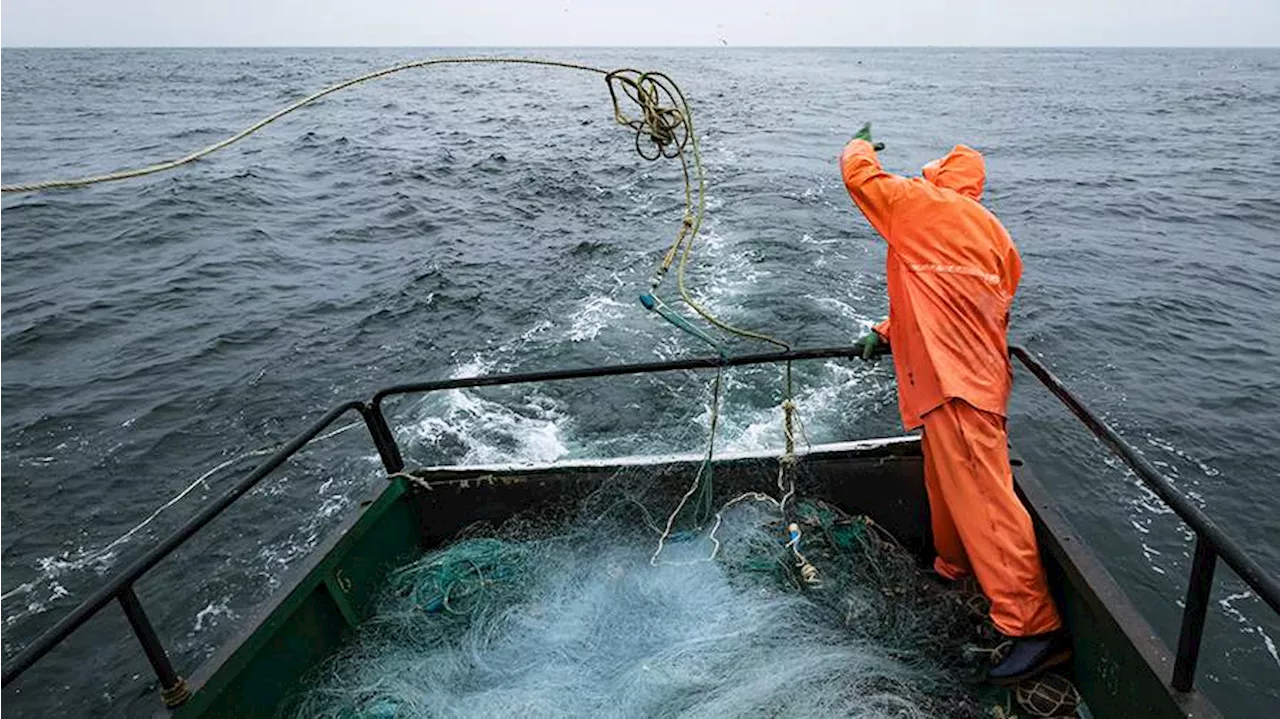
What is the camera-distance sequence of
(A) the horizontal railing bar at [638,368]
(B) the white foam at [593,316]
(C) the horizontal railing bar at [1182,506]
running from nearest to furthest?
(C) the horizontal railing bar at [1182,506]
(A) the horizontal railing bar at [638,368]
(B) the white foam at [593,316]

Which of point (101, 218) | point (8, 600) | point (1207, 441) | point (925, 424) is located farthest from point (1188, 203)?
point (101, 218)

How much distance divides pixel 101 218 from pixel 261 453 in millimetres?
12643

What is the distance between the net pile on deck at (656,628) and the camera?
275 centimetres

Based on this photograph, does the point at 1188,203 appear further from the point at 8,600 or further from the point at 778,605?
the point at 8,600

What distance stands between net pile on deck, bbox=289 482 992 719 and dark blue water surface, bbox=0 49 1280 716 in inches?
135

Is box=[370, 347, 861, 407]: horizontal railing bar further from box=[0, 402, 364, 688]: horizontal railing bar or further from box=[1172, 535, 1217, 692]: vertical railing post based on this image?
box=[1172, 535, 1217, 692]: vertical railing post

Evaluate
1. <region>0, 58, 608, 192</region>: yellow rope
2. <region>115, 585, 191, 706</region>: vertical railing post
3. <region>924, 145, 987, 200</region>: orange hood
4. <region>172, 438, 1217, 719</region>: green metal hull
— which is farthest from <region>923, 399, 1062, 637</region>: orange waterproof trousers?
<region>115, 585, 191, 706</region>: vertical railing post

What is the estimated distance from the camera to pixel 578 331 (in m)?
9.74

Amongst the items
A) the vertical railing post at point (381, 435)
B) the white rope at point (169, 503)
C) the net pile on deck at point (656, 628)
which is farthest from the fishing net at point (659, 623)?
the white rope at point (169, 503)

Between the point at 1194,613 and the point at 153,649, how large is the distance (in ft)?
10.4

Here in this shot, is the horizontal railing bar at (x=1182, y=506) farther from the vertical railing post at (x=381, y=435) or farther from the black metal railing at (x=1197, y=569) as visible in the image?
the vertical railing post at (x=381, y=435)

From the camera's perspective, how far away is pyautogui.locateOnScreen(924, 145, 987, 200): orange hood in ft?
11.6

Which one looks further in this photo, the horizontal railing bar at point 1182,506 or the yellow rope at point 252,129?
the yellow rope at point 252,129

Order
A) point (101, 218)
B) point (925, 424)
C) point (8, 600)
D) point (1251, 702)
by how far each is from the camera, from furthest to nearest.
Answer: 1. point (101, 218)
2. point (8, 600)
3. point (1251, 702)
4. point (925, 424)
